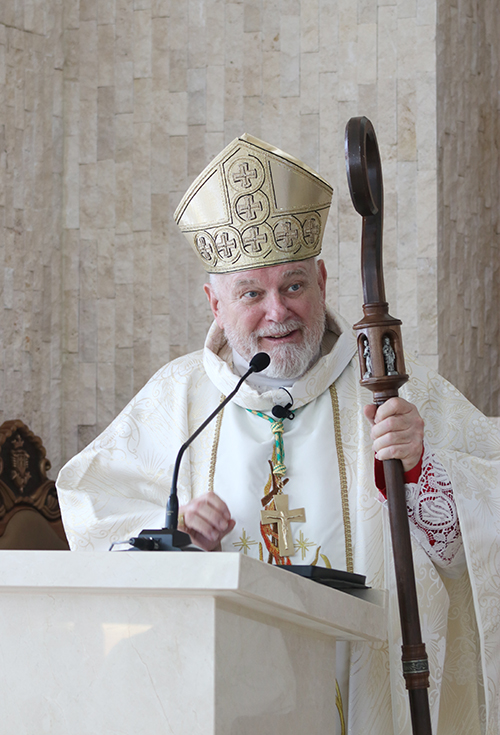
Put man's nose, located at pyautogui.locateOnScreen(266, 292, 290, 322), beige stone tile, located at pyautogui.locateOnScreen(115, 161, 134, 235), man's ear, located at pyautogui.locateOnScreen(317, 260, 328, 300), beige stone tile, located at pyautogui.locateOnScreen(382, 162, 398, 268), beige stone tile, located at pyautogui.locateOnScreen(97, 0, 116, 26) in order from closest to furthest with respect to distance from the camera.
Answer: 1. man's nose, located at pyautogui.locateOnScreen(266, 292, 290, 322)
2. man's ear, located at pyautogui.locateOnScreen(317, 260, 328, 300)
3. beige stone tile, located at pyautogui.locateOnScreen(382, 162, 398, 268)
4. beige stone tile, located at pyautogui.locateOnScreen(115, 161, 134, 235)
5. beige stone tile, located at pyautogui.locateOnScreen(97, 0, 116, 26)

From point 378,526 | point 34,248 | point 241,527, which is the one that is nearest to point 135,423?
point 241,527

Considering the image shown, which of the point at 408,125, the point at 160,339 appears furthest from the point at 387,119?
the point at 160,339

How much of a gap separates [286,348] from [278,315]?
0.11m

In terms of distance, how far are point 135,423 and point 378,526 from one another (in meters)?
0.90

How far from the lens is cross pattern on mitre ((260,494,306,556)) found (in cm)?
292

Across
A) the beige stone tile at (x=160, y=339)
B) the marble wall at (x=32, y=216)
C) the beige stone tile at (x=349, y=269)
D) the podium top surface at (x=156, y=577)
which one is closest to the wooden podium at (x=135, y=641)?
the podium top surface at (x=156, y=577)

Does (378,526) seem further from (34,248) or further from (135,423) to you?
(34,248)

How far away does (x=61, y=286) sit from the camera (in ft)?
18.5

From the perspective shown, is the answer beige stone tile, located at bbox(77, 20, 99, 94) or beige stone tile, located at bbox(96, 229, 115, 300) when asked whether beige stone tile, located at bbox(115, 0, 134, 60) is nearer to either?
beige stone tile, located at bbox(77, 20, 99, 94)

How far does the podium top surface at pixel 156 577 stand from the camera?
4.82ft

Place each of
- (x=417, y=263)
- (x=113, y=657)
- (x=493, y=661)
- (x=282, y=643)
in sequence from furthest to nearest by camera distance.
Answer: (x=417, y=263), (x=493, y=661), (x=282, y=643), (x=113, y=657)

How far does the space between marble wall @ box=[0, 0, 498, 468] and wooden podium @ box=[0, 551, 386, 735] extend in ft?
12.2

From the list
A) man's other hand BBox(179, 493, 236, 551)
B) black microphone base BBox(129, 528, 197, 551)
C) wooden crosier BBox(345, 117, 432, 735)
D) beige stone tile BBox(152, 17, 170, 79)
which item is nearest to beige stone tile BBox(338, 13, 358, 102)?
beige stone tile BBox(152, 17, 170, 79)

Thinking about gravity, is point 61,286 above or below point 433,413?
above
